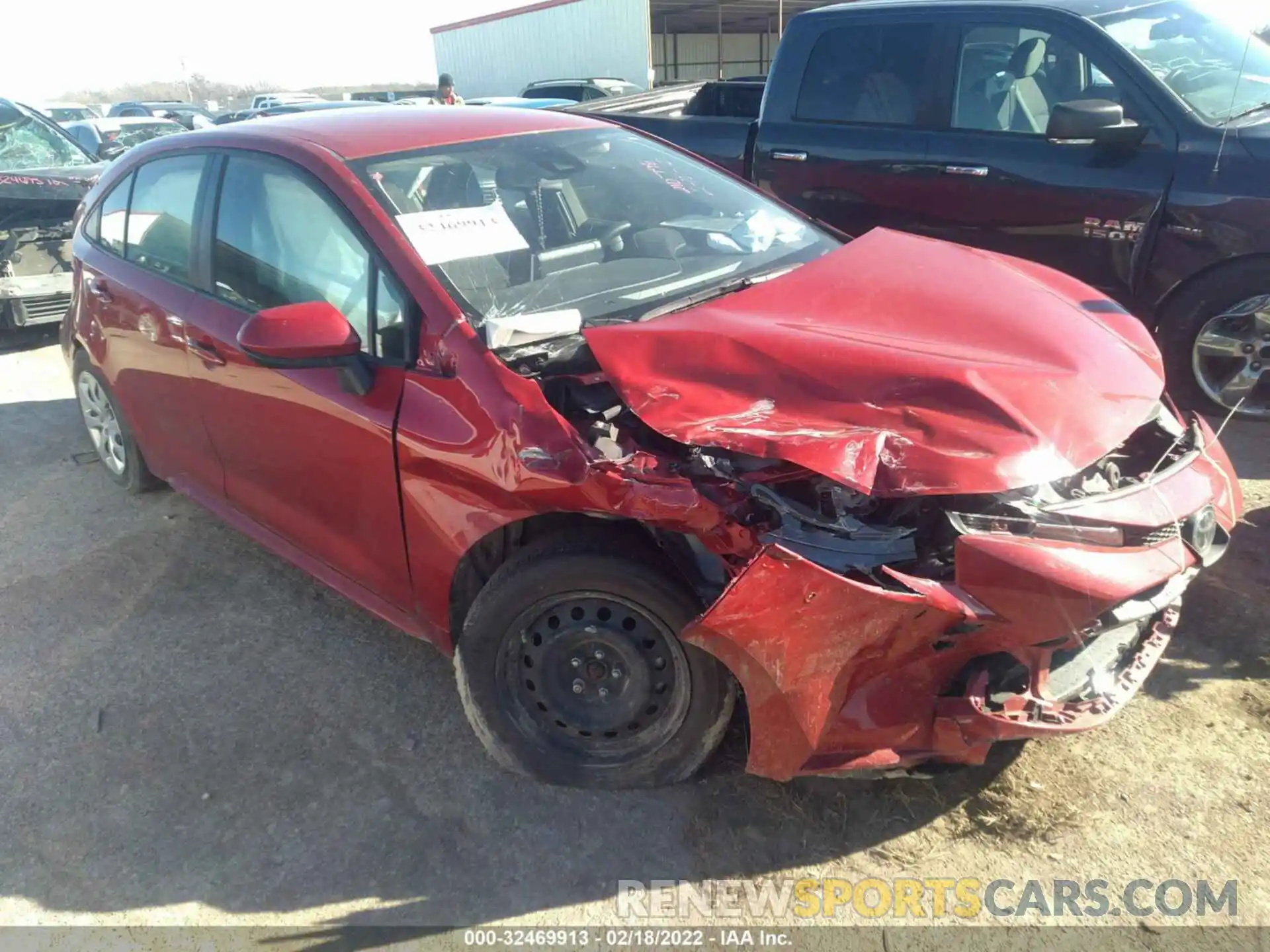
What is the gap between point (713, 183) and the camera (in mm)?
3619

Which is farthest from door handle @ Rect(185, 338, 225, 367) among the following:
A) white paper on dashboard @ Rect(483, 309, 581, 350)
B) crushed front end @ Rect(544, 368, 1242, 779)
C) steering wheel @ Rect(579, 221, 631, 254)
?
crushed front end @ Rect(544, 368, 1242, 779)

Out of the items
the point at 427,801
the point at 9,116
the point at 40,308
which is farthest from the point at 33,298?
the point at 427,801

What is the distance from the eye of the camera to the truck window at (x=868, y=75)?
15.9 feet

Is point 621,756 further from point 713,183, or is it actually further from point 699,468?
point 713,183

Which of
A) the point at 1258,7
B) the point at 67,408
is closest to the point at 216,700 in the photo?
the point at 67,408

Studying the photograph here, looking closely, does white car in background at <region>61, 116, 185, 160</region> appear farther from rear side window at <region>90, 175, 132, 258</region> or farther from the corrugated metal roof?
rear side window at <region>90, 175, 132, 258</region>

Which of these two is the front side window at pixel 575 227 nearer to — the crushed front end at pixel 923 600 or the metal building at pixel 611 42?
the crushed front end at pixel 923 600

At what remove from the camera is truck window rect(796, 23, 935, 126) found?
4.84 metres

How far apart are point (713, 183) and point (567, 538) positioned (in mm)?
1790

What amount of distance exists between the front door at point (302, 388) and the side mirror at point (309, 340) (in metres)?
0.06

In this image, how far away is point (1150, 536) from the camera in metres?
2.16

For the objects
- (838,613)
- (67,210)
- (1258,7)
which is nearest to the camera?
(838,613)

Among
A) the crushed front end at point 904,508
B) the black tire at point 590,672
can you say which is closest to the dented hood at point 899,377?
the crushed front end at point 904,508

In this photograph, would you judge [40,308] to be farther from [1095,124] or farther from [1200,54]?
[1200,54]
